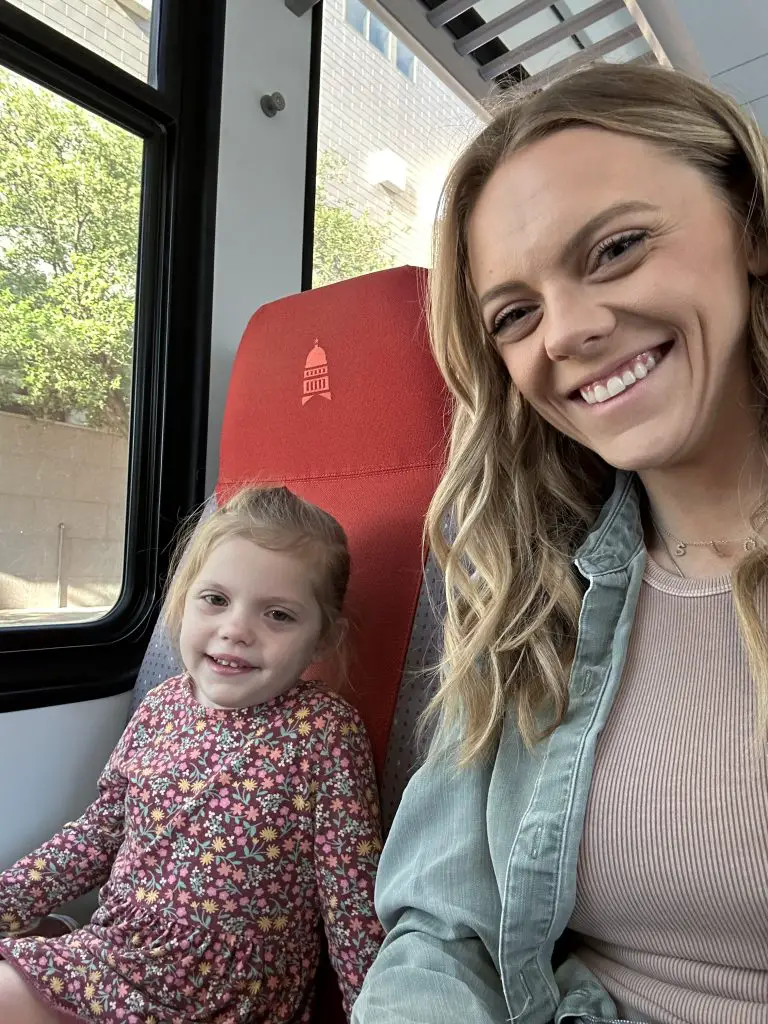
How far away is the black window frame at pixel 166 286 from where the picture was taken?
1929 millimetres

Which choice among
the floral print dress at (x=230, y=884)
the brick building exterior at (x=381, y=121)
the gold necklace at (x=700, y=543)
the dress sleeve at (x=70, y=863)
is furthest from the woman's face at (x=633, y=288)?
the brick building exterior at (x=381, y=121)

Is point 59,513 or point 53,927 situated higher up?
point 59,513

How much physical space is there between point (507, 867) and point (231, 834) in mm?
447

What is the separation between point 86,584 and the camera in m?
1.90

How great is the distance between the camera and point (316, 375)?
5.34 ft

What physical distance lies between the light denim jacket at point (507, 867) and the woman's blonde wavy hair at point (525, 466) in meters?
0.04

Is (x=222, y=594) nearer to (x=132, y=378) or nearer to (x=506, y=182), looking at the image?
(x=506, y=182)

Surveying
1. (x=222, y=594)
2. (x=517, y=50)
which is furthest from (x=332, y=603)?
(x=517, y=50)

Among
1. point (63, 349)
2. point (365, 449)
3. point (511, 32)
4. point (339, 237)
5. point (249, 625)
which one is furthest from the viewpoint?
point (339, 237)

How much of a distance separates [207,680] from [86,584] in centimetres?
77

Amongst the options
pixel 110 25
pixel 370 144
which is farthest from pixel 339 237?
pixel 110 25

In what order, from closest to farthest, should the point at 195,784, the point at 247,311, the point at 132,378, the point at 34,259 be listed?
1. the point at 195,784
2. the point at 34,259
3. the point at 132,378
4. the point at 247,311

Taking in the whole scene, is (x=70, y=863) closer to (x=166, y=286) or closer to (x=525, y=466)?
(x=525, y=466)

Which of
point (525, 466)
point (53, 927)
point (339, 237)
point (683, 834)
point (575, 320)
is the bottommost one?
point (53, 927)
